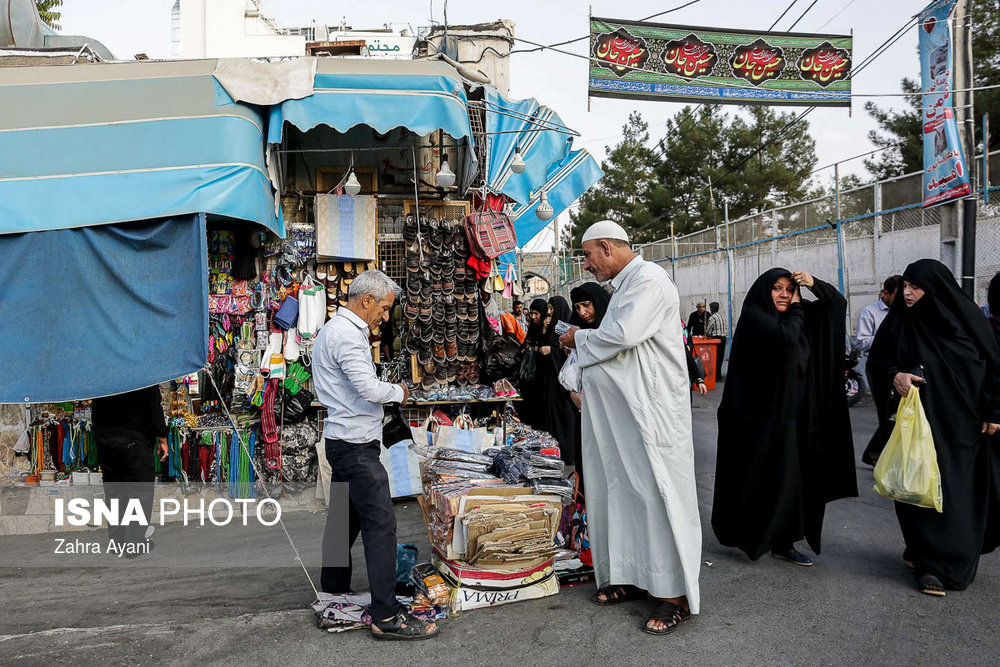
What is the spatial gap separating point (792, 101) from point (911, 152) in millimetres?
13450

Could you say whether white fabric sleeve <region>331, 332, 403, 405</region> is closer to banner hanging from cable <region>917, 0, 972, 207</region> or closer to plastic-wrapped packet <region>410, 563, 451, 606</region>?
plastic-wrapped packet <region>410, 563, 451, 606</region>

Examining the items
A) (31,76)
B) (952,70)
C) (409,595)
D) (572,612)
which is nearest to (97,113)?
(31,76)

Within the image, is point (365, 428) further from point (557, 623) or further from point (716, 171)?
point (716, 171)

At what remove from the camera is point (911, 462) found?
3768mm

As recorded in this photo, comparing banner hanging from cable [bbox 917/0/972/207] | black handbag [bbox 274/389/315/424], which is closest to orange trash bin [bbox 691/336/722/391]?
banner hanging from cable [bbox 917/0/972/207]

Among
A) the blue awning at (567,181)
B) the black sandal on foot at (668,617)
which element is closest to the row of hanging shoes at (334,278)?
the blue awning at (567,181)

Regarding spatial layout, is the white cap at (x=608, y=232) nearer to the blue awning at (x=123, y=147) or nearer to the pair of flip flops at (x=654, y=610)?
the pair of flip flops at (x=654, y=610)

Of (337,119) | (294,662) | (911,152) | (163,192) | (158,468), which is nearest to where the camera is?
(294,662)

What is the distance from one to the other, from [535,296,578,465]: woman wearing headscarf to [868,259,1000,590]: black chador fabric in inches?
142

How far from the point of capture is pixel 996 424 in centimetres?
382

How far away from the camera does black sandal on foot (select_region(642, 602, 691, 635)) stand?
3348 mm

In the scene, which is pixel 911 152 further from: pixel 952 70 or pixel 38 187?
pixel 38 187

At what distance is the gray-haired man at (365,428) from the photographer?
133 inches

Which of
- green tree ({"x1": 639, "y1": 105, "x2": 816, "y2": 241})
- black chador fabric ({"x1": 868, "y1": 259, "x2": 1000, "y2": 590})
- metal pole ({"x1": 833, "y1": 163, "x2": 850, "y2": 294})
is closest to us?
black chador fabric ({"x1": 868, "y1": 259, "x2": 1000, "y2": 590})
